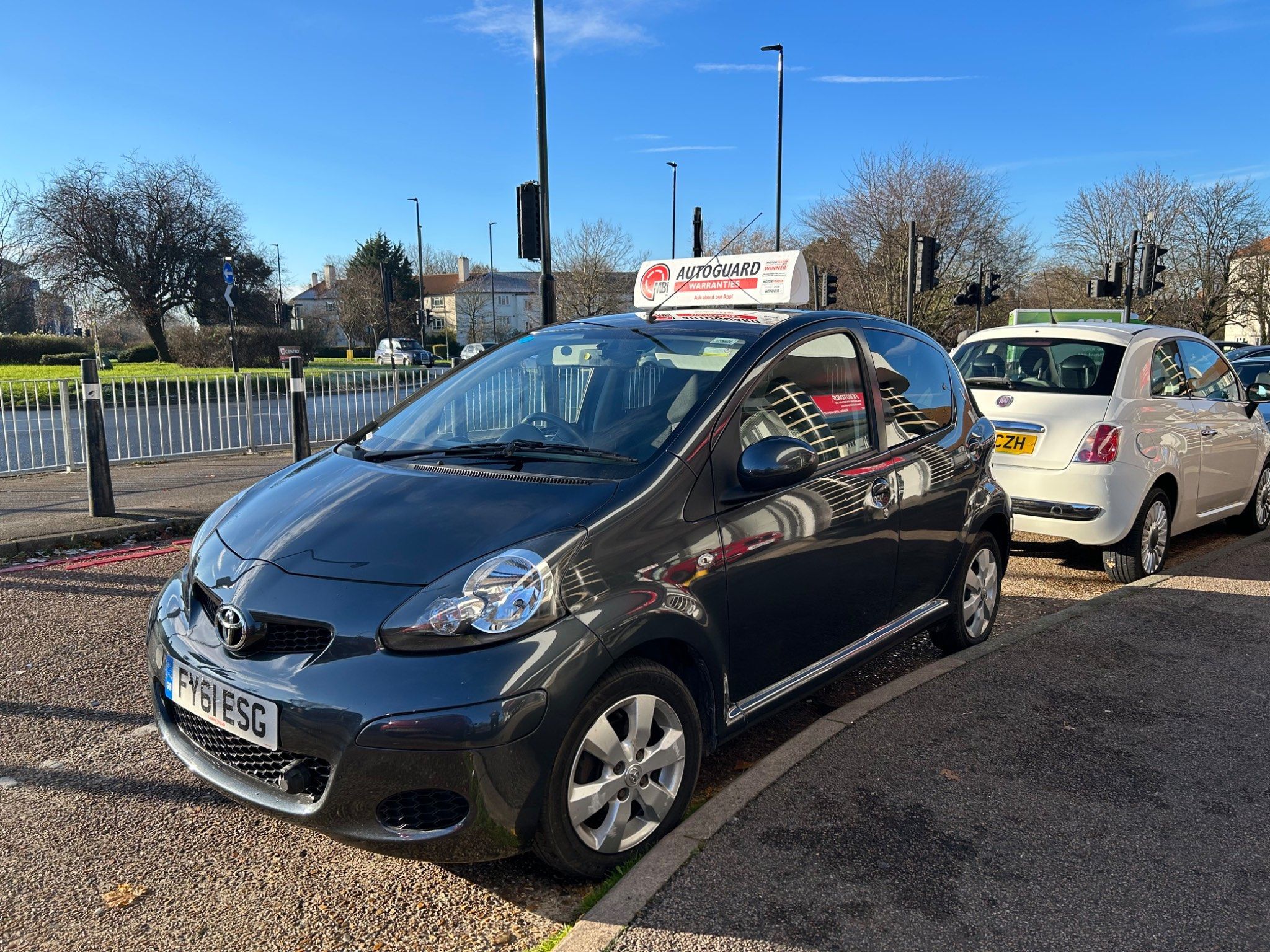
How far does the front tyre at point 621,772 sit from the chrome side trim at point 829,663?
0.31m

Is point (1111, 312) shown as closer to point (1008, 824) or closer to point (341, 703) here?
point (1008, 824)

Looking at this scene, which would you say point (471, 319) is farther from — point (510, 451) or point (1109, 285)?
point (510, 451)

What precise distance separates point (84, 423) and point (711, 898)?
22.1ft

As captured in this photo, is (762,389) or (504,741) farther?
(762,389)

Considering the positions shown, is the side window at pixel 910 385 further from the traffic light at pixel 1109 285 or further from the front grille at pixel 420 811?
the traffic light at pixel 1109 285

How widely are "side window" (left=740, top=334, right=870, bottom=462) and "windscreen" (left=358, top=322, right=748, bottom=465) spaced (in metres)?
0.19

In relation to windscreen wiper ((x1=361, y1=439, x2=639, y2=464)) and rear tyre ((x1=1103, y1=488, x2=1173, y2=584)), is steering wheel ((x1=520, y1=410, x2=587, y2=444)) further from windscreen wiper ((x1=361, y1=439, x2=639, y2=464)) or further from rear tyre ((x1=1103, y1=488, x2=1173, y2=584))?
rear tyre ((x1=1103, y1=488, x2=1173, y2=584))

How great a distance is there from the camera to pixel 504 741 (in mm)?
2426


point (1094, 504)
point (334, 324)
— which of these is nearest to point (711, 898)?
point (1094, 504)

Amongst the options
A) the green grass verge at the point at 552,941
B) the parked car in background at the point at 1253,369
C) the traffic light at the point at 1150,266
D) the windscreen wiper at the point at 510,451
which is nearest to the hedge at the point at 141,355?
the traffic light at the point at 1150,266

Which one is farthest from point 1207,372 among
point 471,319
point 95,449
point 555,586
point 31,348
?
point 471,319

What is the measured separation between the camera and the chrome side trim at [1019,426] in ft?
21.1

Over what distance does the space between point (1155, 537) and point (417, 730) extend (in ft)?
19.4

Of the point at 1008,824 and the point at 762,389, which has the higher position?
the point at 762,389
